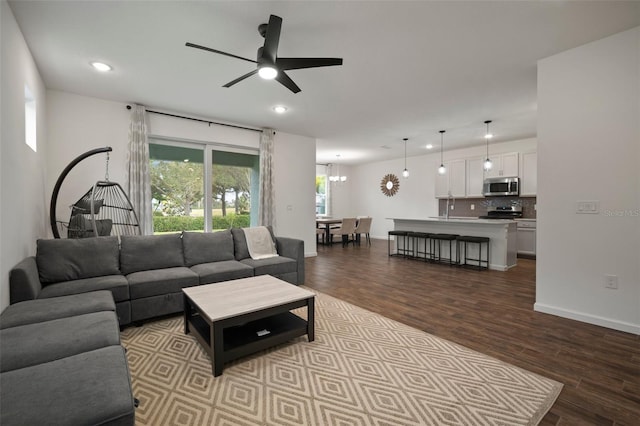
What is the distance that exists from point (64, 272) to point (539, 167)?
5.13 metres

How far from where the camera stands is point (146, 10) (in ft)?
7.53

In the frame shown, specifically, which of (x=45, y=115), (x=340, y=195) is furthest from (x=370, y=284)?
(x=340, y=195)

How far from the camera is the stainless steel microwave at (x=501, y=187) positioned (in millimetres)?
6695

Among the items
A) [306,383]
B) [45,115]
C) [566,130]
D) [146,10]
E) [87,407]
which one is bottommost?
[306,383]

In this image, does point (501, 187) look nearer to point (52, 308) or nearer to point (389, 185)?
point (389, 185)

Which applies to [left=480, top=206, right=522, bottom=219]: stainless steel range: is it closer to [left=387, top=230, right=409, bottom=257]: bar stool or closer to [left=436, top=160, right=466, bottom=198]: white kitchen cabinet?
[left=436, top=160, right=466, bottom=198]: white kitchen cabinet

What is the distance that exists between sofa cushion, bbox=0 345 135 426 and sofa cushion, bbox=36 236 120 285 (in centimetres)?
192

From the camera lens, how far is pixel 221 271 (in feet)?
10.9

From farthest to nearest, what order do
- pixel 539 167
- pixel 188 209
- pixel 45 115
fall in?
pixel 188 209, pixel 45 115, pixel 539 167

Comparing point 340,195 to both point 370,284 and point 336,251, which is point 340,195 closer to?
point 336,251

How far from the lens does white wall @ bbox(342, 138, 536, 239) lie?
7.85 meters

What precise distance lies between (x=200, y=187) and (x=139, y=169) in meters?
1.07

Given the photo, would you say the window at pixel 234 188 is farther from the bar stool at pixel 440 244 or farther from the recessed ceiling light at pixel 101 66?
the bar stool at pixel 440 244

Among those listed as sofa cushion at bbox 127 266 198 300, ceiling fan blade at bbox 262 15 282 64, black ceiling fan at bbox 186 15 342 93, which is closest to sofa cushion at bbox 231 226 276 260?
sofa cushion at bbox 127 266 198 300
